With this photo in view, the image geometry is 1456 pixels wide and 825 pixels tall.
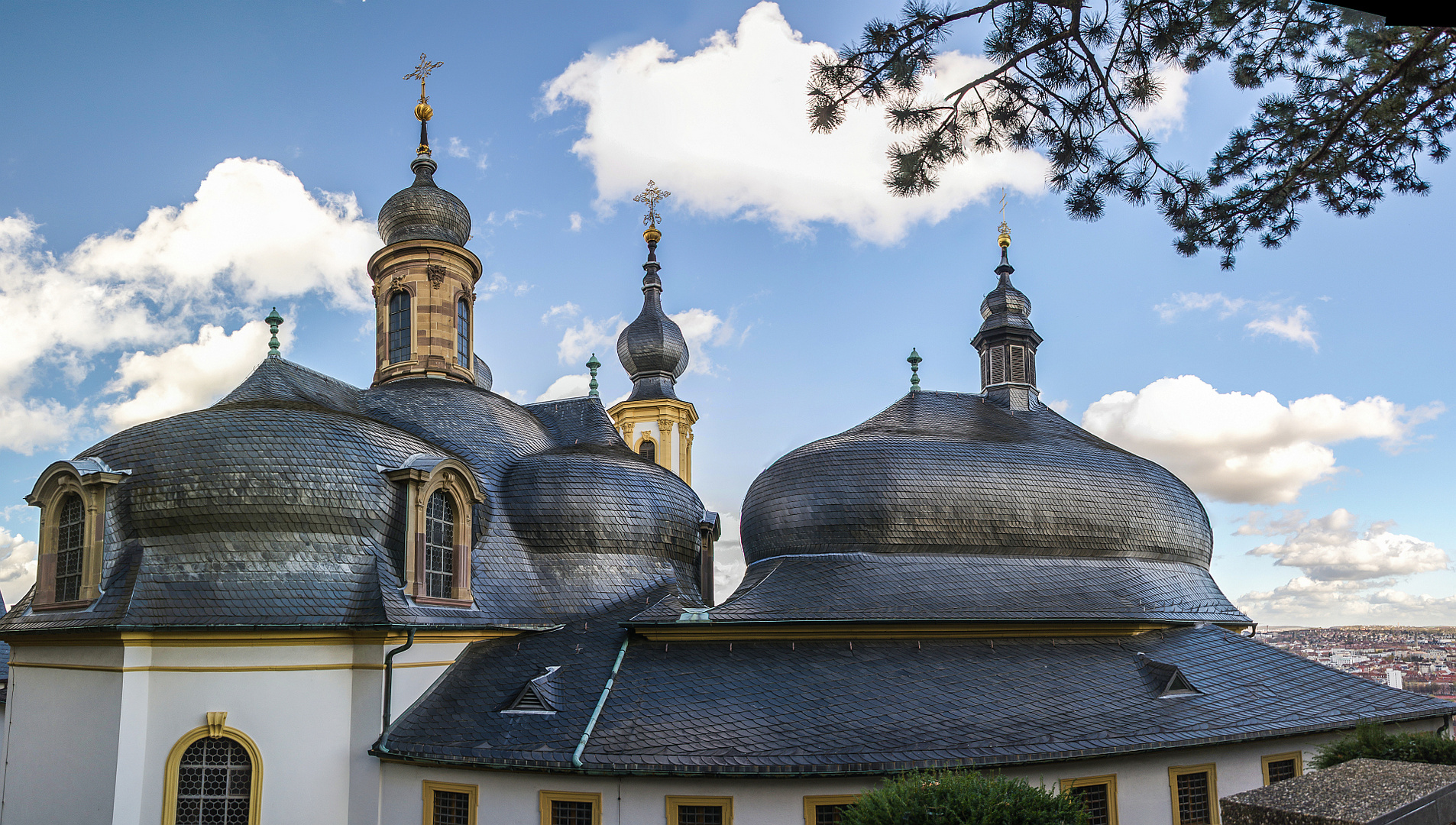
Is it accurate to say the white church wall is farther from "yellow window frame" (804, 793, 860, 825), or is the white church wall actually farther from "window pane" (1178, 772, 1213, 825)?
"window pane" (1178, 772, 1213, 825)

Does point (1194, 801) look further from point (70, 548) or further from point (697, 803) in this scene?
point (70, 548)

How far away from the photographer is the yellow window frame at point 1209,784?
1484 cm

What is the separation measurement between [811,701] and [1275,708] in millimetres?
8410

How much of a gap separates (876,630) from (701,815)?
5.18 metres

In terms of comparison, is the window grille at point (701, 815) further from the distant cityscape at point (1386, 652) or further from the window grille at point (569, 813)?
the distant cityscape at point (1386, 652)

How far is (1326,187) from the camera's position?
909cm

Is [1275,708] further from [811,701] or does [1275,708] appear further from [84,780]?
[84,780]

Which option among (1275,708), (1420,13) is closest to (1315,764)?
(1275,708)

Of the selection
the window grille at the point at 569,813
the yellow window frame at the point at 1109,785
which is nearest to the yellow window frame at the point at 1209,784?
the yellow window frame at the point at 1109,785

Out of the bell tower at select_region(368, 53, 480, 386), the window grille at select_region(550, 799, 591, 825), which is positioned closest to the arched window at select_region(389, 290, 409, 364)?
the bell tower at select_region(368, 53, 480, 386)

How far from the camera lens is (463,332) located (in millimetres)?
23141

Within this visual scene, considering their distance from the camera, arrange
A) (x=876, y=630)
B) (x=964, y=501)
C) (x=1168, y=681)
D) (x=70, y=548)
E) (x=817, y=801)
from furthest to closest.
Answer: (x=964, y=501) → (x=876, y=630) → (x=1168, y=681) → (x=70, y=548) → (x=817, y=801)

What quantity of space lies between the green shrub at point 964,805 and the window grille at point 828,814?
369 centimetres

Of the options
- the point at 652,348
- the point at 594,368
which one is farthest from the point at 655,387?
the point at 594,368
